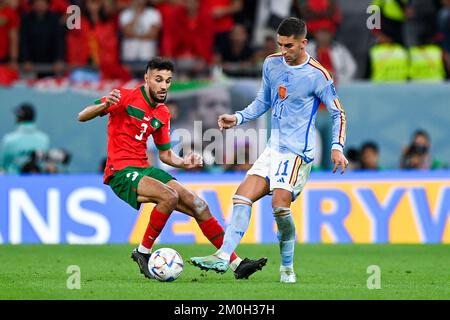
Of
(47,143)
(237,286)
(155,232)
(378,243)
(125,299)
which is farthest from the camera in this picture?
(47,143)

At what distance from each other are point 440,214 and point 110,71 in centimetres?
550

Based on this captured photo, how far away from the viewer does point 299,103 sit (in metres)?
10.9

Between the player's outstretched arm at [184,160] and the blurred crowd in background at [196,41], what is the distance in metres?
6.83

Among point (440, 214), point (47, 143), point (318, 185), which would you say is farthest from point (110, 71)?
point (440, 214)

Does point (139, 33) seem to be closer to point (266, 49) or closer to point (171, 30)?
point (171, 30)

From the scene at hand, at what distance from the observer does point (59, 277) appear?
11328 mm

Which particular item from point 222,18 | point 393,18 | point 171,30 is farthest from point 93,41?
point 393,18

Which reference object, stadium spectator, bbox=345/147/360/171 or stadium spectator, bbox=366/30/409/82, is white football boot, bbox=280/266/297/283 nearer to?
stadium spectator, bbox=345/147/360/171

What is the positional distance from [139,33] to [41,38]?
159 cm

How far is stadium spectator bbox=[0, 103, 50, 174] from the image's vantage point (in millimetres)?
17781

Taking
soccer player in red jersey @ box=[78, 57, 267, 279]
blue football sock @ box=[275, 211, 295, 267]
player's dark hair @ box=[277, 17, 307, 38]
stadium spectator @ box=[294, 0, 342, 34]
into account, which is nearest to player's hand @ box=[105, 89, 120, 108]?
soccer player in red jersey @ box=[78, 57, 267, 279]

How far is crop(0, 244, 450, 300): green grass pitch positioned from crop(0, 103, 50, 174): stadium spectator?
88.2 inches

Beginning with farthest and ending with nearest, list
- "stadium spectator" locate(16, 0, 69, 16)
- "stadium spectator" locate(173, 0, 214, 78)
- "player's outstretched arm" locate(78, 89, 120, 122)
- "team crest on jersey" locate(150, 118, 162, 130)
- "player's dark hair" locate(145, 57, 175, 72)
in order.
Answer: "stadium spectator" locate(16, 0, 69, 16) < "stadium spectator" locate(173, 0, 214, 78) < "team crest on jersey" locate(150, 118, 162, 130) < "player's dark hair" locate(145, 57, 175, 72) < "player's outstretched arm" locate(78, 89, 120, 122)
